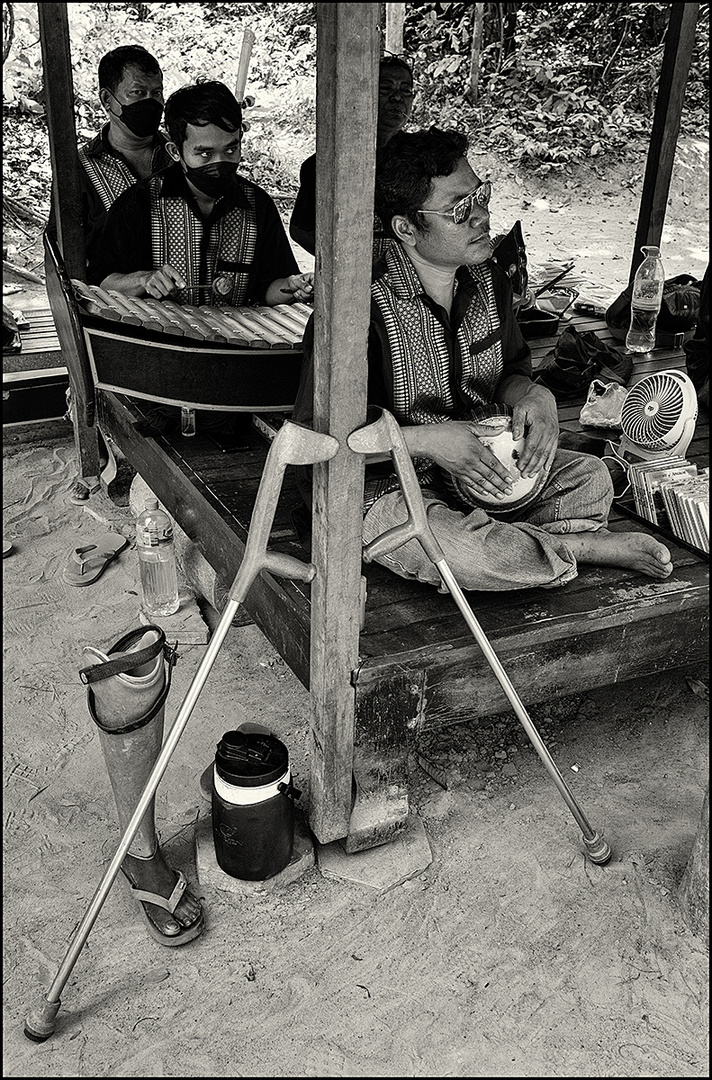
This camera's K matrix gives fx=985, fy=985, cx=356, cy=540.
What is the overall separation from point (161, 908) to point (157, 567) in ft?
5.68

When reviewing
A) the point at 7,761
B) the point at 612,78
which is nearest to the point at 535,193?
the point at 612,78

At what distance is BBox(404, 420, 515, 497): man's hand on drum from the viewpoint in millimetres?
2801

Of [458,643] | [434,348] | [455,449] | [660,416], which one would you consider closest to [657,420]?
[660,416]

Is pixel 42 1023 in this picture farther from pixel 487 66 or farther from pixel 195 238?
pixel 487 66

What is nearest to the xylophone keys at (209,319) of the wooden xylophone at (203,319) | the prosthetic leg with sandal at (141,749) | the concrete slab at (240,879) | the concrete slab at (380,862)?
the wooden xylophone at (203,319)

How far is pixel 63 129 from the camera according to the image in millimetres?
4242

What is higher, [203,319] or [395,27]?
[395,27]

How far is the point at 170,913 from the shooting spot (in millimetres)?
2572

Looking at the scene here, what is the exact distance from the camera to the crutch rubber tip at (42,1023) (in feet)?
7.49

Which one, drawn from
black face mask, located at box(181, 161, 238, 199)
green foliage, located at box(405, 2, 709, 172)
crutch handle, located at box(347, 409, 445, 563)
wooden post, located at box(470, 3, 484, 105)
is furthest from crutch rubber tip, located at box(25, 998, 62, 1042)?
wooden post, located at box(470, 3, 484, 105)

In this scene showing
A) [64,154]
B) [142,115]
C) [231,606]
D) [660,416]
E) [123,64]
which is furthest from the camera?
[142,115]

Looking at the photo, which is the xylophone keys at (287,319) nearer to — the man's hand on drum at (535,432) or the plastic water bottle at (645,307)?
the man's hand on drum at (535,432)

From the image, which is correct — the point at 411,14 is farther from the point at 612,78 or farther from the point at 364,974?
the point at 364,974

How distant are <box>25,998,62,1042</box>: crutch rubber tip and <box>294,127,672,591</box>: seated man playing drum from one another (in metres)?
1.49
